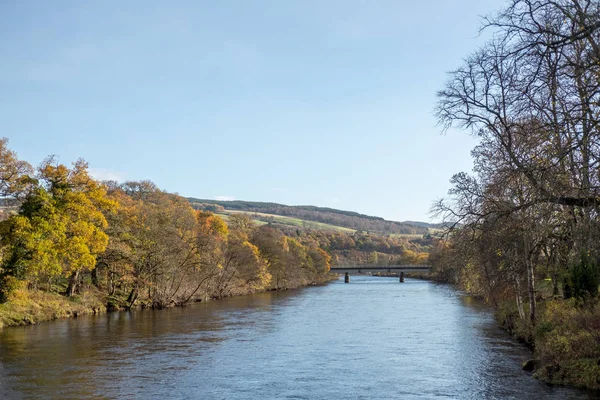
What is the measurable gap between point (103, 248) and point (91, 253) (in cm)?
221

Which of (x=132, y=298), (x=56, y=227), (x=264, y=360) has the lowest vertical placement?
(x=264, y=360)

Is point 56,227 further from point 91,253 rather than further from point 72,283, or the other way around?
point 72,283

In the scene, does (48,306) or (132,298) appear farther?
(132,298)

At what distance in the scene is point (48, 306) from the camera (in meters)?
40.2

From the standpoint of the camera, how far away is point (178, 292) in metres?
56.5

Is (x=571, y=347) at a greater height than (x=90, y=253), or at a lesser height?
lesser

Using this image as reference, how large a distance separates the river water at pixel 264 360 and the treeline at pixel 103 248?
194 inches

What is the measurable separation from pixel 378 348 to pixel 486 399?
36.3ft

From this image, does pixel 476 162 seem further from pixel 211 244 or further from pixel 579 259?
pixel 211 244

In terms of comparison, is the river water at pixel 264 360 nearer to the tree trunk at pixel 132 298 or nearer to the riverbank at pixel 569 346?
the riverbank at pixel 569 346

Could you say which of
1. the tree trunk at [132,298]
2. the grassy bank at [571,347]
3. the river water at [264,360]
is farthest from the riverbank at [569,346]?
the tree trunk at [132,298]

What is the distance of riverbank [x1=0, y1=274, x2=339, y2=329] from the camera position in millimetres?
35969

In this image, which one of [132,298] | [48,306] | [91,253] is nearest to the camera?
[48,306]

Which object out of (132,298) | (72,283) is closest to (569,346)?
(72,283)
